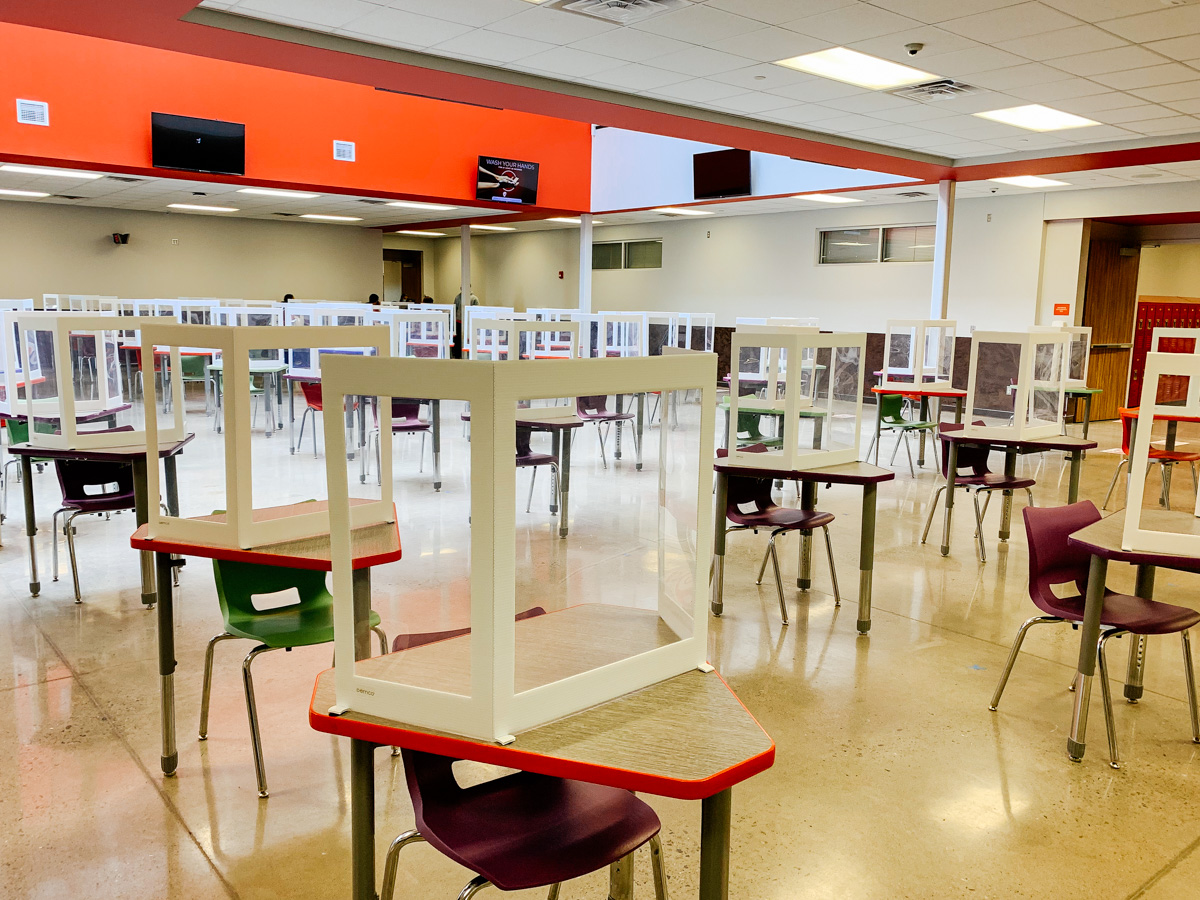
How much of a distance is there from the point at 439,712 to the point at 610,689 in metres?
0.31

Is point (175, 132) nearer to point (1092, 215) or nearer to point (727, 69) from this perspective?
point (727, 69)

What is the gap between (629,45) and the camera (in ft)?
18.7

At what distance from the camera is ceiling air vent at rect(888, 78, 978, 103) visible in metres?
6.38

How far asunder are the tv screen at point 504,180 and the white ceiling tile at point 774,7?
7647 mm

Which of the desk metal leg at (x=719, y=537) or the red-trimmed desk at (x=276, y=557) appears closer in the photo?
the red-trimmed desk at (x=276, y=557)

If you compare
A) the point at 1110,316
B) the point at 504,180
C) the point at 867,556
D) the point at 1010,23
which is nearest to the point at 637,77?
the point at 1010,23

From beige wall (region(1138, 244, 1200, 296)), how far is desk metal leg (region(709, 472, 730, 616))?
37.2 ft

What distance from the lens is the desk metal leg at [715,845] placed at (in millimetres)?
1515

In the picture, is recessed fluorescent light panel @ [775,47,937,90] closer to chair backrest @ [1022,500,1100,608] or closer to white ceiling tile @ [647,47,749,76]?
white ceiling tile @ [647,47,749,76]

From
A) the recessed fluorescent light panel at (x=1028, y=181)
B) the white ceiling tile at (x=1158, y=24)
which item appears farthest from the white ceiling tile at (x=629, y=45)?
the recessed fluorescent light panel at (x=1028, y=181)

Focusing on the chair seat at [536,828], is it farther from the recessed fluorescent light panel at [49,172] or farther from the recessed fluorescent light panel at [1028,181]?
the recessed fluorescent light panel at [49,172]

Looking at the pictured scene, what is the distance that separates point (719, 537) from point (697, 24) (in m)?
2.97

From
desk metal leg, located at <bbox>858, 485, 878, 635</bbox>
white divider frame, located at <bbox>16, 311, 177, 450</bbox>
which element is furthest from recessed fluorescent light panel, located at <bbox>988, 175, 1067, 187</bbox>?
white divider frame, located at <bbox>16, 311, 177, 450</bbox>

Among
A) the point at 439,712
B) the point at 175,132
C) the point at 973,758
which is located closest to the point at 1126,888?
the point at 973,758
